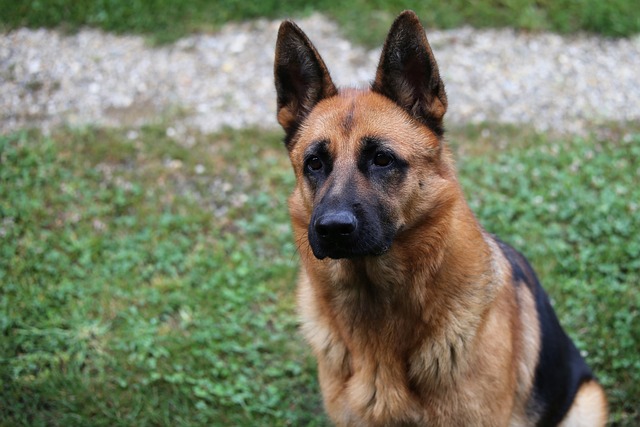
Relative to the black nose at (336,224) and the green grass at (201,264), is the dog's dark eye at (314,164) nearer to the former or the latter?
the black nose at (336,224)

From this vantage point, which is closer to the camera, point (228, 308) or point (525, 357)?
point (525, 357)

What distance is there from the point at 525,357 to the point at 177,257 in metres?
3.06

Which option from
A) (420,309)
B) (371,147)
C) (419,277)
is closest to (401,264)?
(419,277)

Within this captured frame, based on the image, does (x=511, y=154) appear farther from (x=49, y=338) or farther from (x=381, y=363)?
(x=49, y=338)

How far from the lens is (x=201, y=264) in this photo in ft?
17.9

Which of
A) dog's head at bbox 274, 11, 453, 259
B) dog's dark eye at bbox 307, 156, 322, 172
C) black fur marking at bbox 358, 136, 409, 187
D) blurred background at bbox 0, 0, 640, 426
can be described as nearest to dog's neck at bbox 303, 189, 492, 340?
dog's head at bbox 274, 11, 453, 259

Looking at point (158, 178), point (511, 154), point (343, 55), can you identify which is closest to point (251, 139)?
point (158, 178)

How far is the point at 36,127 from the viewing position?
6660mm

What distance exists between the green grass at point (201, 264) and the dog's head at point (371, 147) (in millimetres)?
1352

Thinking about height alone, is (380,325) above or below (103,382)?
above

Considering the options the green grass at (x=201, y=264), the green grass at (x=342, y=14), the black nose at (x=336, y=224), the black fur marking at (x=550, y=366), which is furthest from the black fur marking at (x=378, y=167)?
the green grass at (x=342, y=14)

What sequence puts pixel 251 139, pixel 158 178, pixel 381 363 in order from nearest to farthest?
pixel 381 363 < pixel 158 178 < pixel 251 139

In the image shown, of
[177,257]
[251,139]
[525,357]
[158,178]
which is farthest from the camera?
[251,139]

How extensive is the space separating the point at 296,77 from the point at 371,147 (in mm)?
654
